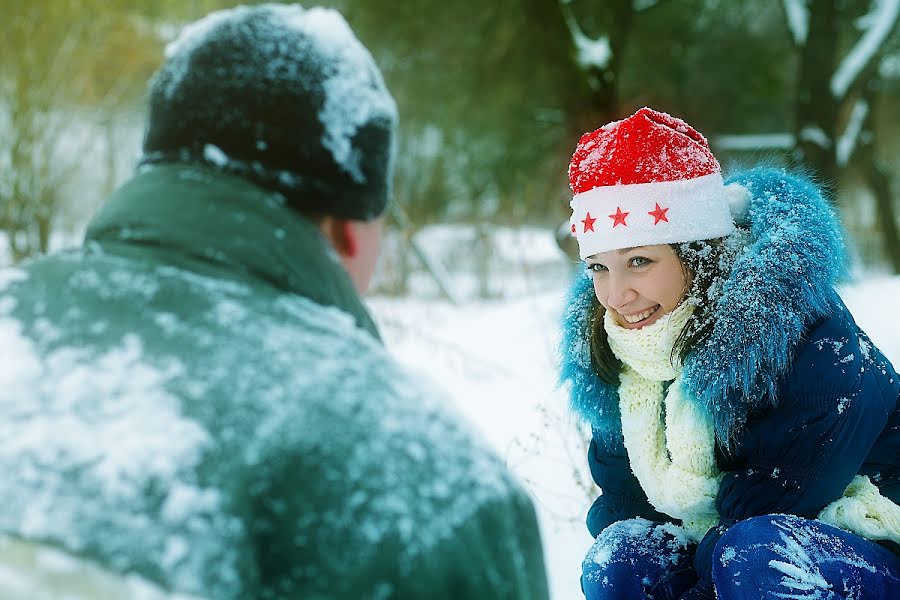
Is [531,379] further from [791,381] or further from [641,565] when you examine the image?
[791,381]

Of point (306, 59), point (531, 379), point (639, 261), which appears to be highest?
point (306, 59)

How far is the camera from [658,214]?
172 cm

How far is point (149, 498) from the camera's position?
0.74m

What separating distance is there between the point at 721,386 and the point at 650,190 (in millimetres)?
454

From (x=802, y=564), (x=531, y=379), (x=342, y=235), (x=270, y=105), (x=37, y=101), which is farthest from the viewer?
(x=37, y=101)

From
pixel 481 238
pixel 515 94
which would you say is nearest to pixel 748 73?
pixel 515 94

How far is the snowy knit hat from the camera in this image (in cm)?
172

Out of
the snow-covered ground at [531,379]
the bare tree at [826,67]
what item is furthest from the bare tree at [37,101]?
the bare tree at [826,67]

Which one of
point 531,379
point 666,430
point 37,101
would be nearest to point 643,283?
point 666,430

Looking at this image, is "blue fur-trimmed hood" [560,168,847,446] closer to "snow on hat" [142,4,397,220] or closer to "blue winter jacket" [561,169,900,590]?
"blue winter jacket" [561,169,900,590]

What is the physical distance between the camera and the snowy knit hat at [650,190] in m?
1.72

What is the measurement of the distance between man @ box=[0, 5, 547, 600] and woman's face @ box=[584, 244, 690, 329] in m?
0.83

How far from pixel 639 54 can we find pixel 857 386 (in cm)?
640

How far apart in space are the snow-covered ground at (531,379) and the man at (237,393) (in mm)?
177
